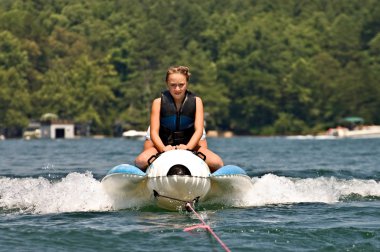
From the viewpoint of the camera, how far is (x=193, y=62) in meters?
117

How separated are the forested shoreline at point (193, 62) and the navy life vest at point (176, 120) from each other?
9542cm

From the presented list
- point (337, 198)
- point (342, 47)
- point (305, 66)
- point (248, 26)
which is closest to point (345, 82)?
point (305, 66)

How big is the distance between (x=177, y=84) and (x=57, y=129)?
94.2 meters

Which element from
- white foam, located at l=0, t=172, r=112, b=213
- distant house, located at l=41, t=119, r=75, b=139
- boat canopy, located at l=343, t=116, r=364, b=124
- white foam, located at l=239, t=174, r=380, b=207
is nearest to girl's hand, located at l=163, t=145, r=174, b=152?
white foam, located at l=0, t=172, r=112, b=213

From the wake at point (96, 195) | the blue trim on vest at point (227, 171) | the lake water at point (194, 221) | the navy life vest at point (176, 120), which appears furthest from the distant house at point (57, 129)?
the blue trim on vest at point (227, 171)

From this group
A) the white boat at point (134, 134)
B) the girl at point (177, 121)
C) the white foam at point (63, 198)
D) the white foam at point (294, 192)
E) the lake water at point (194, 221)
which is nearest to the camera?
the lake water at point (194, 221)

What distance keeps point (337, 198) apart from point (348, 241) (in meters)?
4.46

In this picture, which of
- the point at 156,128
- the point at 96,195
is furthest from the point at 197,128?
the point at 96,195

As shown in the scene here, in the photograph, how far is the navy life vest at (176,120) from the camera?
1243 cm

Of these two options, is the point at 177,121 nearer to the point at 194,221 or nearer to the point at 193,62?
the point at 194,221

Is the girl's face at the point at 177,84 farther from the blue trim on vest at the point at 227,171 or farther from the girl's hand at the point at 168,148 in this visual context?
the blue trim on vest at the point at 227,171

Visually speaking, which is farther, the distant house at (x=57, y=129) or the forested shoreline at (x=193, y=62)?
the forested shoreline at (x=193, y=62)

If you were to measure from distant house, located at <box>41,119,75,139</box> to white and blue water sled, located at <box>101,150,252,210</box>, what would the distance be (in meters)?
92.9

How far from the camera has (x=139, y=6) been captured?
13888cm
